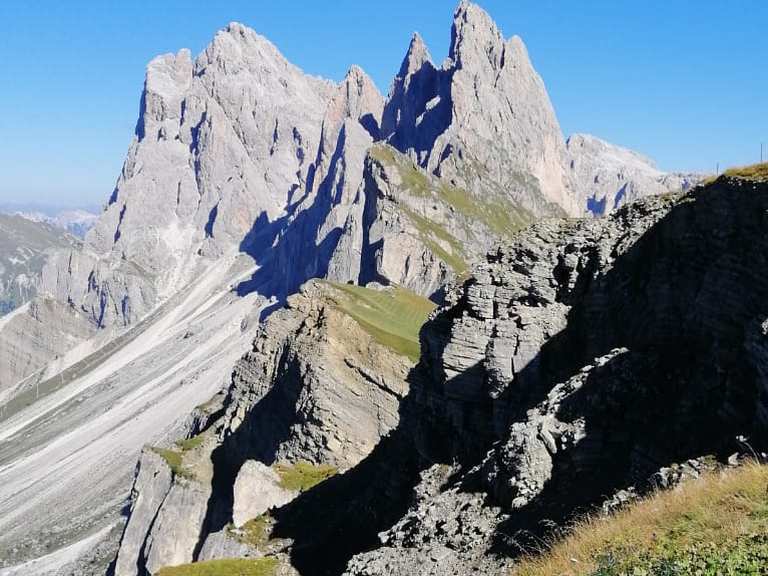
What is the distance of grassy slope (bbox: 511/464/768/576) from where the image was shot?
11.2 meters

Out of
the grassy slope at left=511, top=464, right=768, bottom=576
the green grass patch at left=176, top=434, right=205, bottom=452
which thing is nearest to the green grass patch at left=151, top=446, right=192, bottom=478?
the green grass patch at left=176, top=434, right=205, bottom=452

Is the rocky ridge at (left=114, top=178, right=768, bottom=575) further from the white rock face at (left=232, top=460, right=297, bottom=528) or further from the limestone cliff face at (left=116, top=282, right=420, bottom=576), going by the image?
the limestone cliff face at (left=116, top=282, right=420, bottom=576)

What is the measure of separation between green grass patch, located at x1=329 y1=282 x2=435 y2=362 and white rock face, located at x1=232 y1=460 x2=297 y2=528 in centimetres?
2015

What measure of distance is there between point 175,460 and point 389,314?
112ft

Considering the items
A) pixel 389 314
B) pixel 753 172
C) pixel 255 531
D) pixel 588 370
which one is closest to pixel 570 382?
pixel 588 370

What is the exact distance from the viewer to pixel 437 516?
2361 centimetres

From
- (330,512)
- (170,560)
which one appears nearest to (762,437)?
(330,512)

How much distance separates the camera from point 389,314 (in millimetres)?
94188

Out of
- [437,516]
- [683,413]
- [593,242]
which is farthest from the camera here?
[593,242]

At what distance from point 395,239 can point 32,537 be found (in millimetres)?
96695

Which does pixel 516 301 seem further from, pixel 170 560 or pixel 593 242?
pixel 170 560

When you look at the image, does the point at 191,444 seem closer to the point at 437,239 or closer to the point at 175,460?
the point at 175,460

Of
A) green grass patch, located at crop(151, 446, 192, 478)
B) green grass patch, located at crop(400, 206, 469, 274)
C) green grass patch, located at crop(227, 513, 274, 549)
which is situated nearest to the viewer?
green grass patch, located at crop(227, 513, 274, 549)

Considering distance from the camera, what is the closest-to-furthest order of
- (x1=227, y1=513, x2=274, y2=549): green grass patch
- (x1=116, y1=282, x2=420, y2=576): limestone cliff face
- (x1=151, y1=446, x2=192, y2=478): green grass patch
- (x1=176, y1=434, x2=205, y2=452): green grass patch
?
1. (x1=227, y1=513, x2=274, y2=549): green grass patch
2. (x1=116, y1=282, x2=420, y2=576): limestone cliff face
3. (x1=151, y1=446, x2=192, y2=478): green grass patch
4. (x1=176, y1=434, x2=205, y2=452): green grass patch
